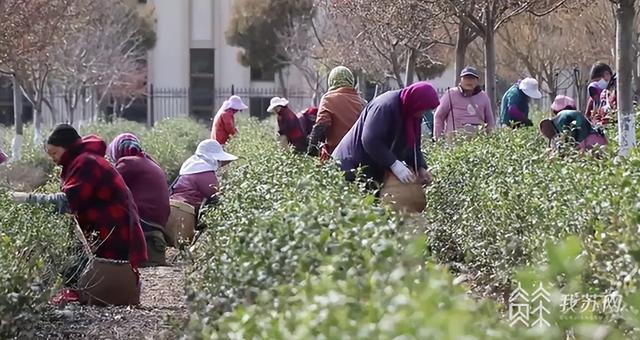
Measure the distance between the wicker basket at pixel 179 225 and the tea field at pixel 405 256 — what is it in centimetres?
159

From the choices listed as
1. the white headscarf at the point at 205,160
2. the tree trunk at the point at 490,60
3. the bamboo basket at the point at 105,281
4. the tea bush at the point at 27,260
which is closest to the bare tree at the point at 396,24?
the tree trunk at the point at 490,60

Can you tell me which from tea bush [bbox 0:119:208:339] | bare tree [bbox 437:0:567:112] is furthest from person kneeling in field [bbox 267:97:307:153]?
tea bush [bbox 0:119:208:339]

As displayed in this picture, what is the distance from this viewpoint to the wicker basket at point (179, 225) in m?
9.14

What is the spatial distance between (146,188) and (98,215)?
5.02ft

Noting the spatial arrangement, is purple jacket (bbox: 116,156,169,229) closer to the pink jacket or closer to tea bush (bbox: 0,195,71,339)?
tea bush (bbox: 0,195,71,339)

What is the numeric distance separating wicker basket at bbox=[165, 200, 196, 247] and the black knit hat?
1.96 meters

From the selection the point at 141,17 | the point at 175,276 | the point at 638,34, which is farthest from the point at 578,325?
the point at 141,17

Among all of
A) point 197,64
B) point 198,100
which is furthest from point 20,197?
point 197,64

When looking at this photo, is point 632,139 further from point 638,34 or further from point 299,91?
point 299,91

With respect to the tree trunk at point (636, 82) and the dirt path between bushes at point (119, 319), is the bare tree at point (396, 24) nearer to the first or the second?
the tree trunk at point (636, 82)

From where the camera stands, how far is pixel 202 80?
47.1 metres

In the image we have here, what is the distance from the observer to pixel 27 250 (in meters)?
5.57

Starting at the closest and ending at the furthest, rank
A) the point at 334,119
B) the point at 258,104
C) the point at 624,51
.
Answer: the point at 624,51 → the point at 334,119 → the point at 258,104

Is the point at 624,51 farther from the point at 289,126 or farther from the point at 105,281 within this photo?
the point at 289,126
